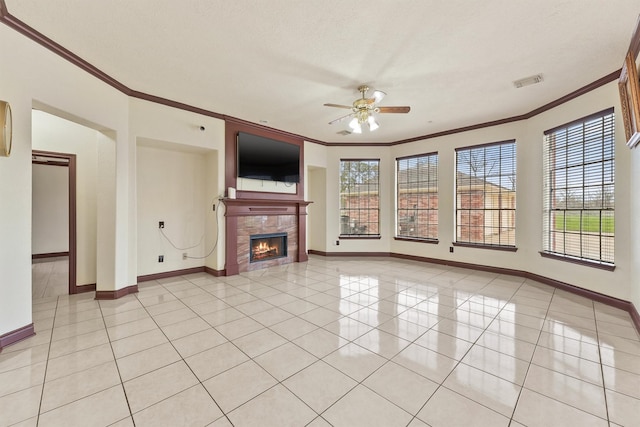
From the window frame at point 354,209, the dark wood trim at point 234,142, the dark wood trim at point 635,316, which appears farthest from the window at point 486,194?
the dark wood trim at point 234,142

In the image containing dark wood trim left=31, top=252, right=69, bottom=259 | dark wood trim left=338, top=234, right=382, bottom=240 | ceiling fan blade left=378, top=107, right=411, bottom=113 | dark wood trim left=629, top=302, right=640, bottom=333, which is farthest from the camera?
dark wood trim left=338, top=234, right=382, bottom=240

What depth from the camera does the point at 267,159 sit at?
548 centimetres

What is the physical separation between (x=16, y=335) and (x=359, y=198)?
6.02m

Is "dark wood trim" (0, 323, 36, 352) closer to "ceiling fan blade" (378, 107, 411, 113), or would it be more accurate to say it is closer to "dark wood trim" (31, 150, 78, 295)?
"dark wood trim" (31, 150, 78, 295)

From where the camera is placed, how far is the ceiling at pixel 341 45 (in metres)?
2.25

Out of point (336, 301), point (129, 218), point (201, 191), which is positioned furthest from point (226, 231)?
point (336, 301)


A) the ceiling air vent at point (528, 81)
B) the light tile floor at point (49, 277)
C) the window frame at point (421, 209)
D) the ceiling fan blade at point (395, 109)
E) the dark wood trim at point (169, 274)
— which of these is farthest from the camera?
the window frame at point (421, 209)

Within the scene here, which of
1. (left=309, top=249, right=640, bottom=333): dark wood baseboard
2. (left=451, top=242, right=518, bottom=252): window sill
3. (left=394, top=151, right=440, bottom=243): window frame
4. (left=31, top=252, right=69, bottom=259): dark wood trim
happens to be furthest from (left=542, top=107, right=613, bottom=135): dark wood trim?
(left=31, top=252, right=69, bottom=259): dark wood trim

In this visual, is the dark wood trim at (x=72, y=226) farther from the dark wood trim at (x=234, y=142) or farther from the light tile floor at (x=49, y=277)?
the dark wood trim at (x=234, y=142)

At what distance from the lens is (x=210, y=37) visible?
8.66 feet

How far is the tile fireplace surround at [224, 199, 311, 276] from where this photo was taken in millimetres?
4945

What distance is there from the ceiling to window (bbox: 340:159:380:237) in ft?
8.87

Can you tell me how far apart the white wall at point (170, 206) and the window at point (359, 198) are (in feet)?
11.0

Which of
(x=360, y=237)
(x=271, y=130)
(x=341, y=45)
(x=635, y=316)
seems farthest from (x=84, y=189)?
(x=635, y=316)
